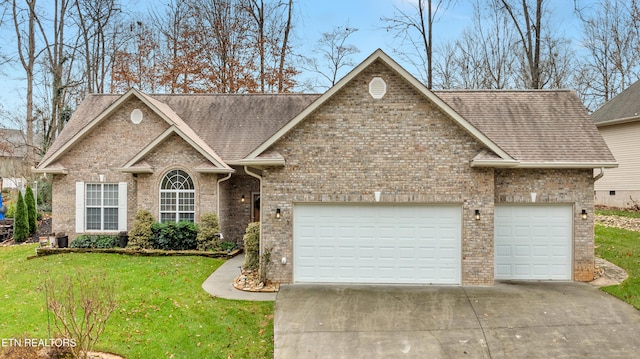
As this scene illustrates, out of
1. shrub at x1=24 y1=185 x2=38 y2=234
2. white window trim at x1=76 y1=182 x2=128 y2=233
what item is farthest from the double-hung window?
shrub at x1=24 y1=185 x2=38 y2=234

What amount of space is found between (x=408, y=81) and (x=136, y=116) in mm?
10404

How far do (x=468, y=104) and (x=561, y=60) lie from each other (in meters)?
20.6

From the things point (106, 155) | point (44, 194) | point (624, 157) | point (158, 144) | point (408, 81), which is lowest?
point (44, 194)

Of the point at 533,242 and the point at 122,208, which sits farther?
the point at 122,208

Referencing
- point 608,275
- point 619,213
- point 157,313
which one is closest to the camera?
point 157,313

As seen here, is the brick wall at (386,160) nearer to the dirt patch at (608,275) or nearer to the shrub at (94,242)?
the dirt patch at (608,275)

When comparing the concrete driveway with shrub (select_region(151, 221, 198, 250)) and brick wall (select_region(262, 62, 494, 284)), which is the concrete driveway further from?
shrub (select_region(151, 221, 198, 250))

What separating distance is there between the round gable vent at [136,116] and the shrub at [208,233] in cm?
459

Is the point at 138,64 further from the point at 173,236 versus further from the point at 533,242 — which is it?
the point at 533,242

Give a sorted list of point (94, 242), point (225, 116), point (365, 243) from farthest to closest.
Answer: point (225, 116) < point (94, 242) < point (365, 243)

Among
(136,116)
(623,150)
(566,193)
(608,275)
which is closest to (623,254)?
(608,275)

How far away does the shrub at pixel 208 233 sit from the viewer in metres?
13.8

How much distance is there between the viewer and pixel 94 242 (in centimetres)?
1439

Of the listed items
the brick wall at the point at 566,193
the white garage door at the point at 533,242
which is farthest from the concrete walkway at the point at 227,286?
the brick wall at the point at 566,193
